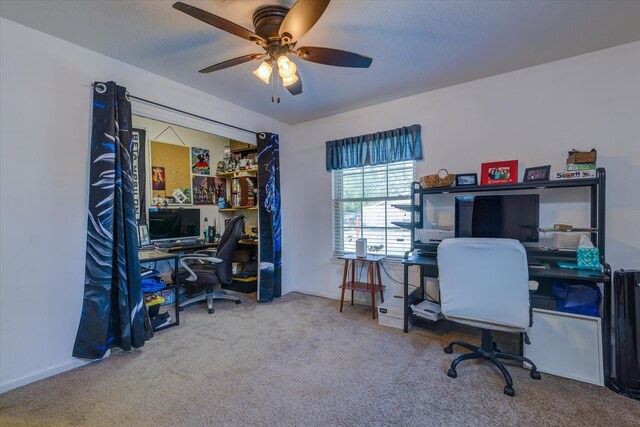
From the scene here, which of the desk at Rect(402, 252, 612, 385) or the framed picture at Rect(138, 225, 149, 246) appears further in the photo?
the framed picture at Rect(138, 225, 149, 246)

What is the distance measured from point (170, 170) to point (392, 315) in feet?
11.7

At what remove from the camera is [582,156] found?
217 cm

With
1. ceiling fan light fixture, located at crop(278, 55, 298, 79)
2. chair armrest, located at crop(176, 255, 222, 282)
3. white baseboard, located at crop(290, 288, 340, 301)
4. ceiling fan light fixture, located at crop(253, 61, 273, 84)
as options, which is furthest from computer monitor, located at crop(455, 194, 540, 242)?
chair armrest, located at crop(176, 255, 222, 282)

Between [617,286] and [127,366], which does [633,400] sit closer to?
[617,286]

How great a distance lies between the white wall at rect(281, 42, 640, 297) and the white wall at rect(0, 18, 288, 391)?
251 centimetres

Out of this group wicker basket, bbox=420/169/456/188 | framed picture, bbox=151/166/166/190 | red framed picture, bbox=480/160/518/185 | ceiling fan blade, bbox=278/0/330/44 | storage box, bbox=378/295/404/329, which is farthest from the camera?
framed picture, bbox=151/166/166/190

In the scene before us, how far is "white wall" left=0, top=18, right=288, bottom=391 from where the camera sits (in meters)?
1.89

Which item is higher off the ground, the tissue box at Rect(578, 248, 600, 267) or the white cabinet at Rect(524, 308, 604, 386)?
the tissue box at Rect(578, 248, 600, 267)

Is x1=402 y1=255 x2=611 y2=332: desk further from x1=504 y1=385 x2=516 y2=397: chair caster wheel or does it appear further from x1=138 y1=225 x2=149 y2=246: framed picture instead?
x1=138 y1=225 x2=149 y2=246: framed picture

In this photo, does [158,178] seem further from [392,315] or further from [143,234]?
[392,315]

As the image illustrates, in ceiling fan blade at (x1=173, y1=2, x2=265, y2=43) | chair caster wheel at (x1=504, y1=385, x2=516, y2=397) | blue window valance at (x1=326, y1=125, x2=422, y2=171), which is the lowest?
chair caster wheel at (x1=504, y1=385, x2=516, y2=397)

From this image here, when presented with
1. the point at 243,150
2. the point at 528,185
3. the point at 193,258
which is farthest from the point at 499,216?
the point at 243,150

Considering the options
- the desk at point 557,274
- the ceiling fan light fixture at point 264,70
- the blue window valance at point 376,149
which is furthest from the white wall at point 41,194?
the desk at point 557,274

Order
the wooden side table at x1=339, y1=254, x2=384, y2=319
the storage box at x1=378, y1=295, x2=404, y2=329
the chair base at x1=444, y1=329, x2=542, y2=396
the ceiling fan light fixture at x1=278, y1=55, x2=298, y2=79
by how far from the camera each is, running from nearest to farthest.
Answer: the ceiling fan light fixture at x1=278, y1=55, x2=298, y2=79 < the chair base at x1=444, y1=329, x2=542, y2=396 < the storage box at x1=378, y1=295, x2=404, y2=329 < the wooden side table at x1=339, y1=254, x2=384, y2=319
